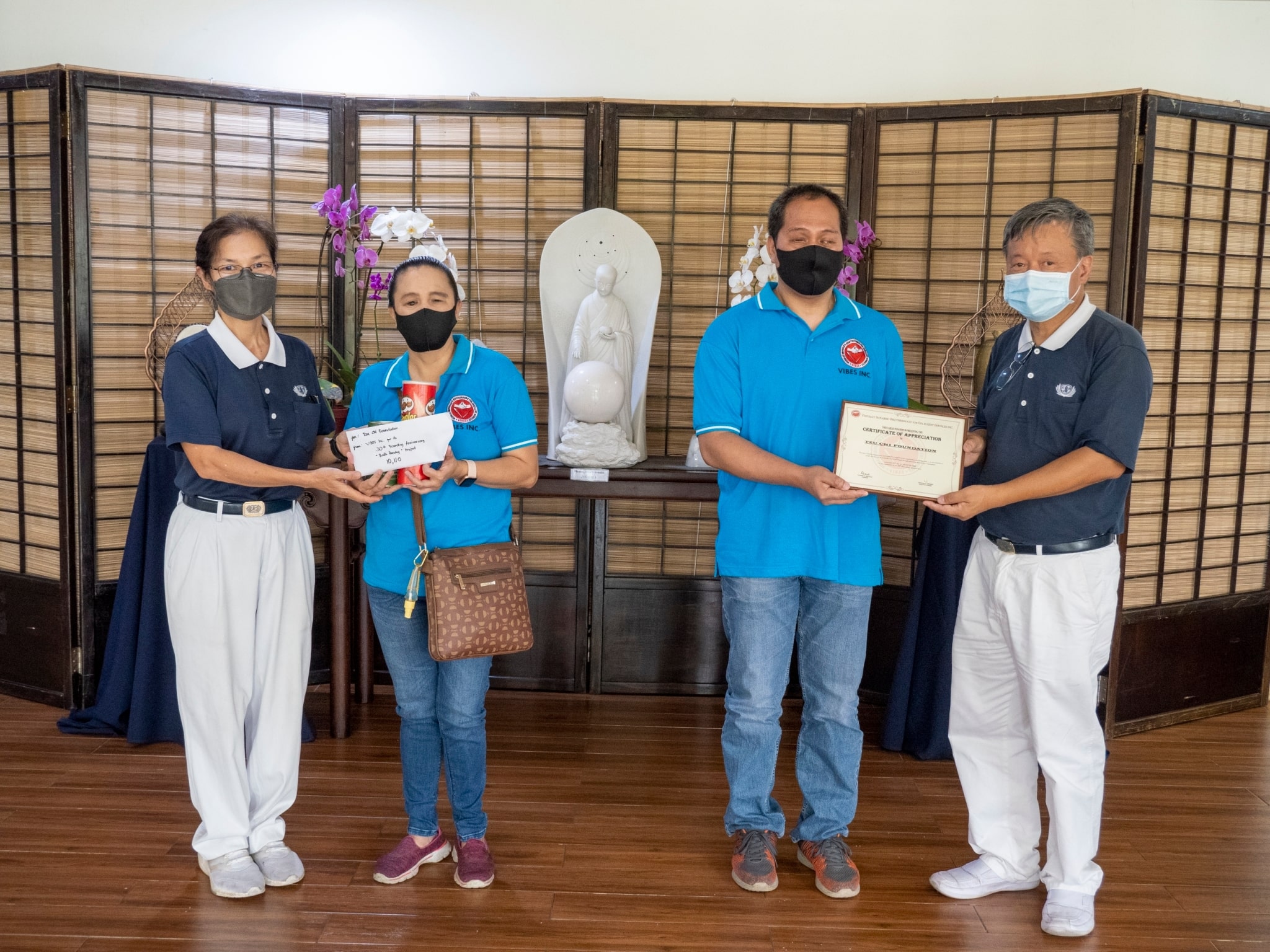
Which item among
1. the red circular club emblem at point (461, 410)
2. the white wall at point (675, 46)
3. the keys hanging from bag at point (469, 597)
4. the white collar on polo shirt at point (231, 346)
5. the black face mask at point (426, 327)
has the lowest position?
the keys hanging from bag at point (469, 597)

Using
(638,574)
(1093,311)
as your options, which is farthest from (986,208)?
(638,574)

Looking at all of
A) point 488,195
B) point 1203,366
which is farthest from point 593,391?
point 1203,366

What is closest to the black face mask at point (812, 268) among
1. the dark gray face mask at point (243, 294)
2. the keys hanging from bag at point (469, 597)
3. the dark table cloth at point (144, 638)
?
the keys hanging from bag at point (469, 597)

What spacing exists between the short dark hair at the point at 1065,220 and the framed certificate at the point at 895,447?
0.43 meters

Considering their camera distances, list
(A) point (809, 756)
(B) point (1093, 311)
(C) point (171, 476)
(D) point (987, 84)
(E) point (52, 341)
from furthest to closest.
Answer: (D) point (987, 84)
(E) point (52, 341)
(C) point (171, 476)
(A) point (809, 756)
(B) point (1093, 311)

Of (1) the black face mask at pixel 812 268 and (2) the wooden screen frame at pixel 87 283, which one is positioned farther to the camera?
(2) the wooden screen frame at pixel 87 283

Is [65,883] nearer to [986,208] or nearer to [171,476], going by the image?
[171,476]

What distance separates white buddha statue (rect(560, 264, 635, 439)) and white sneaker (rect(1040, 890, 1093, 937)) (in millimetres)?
1816

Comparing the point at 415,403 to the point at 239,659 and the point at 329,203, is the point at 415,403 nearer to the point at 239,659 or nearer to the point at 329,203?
the point at 239,659

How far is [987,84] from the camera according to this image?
3.86 metres

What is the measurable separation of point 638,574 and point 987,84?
6.91 ft

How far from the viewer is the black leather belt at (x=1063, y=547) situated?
90.6 inches

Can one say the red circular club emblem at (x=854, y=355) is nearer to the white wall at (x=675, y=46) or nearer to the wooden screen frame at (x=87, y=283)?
the white wall at (x=675, y=46)

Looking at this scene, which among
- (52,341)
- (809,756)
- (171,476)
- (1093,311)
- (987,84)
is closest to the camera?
(1093,311)
